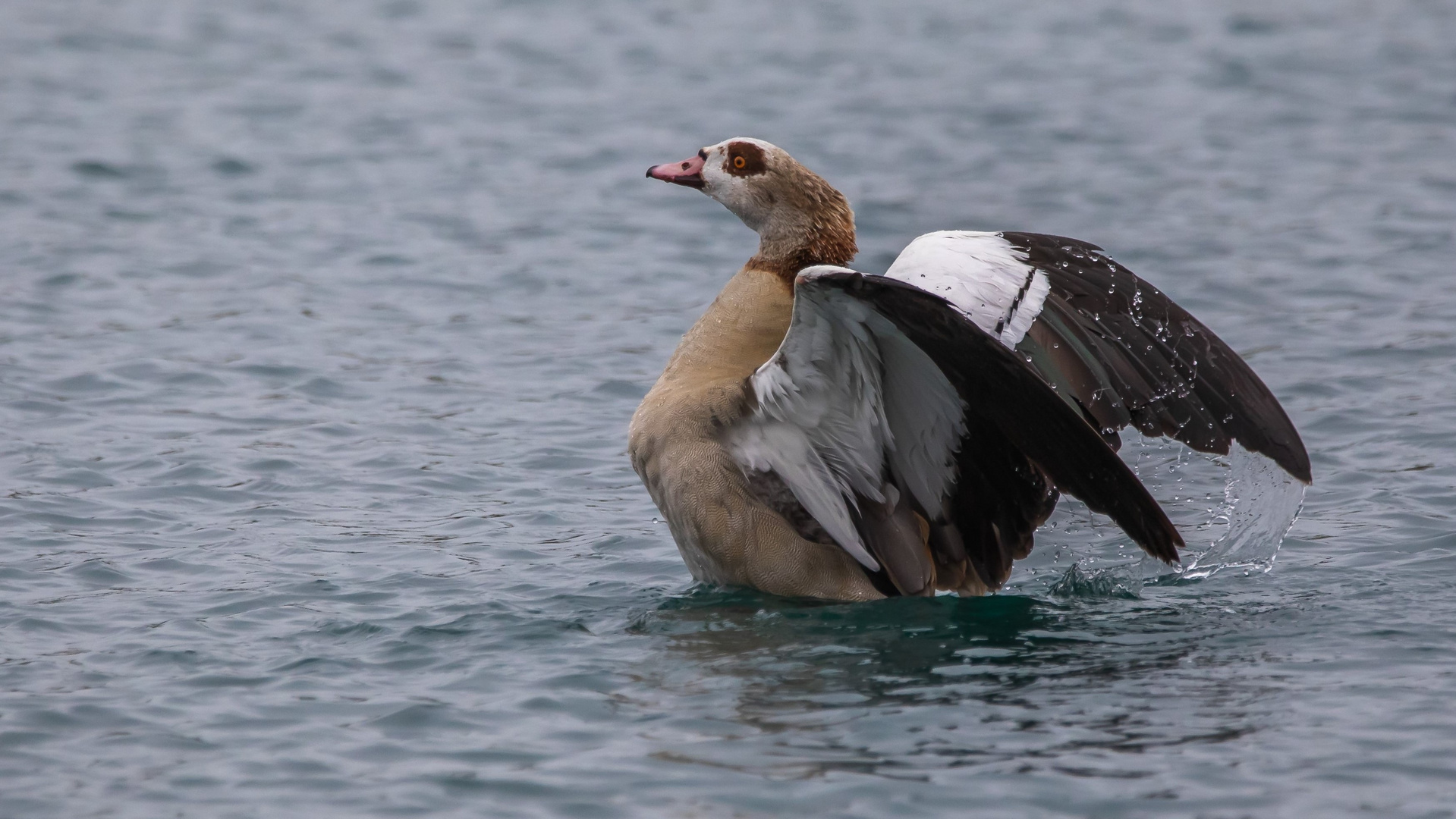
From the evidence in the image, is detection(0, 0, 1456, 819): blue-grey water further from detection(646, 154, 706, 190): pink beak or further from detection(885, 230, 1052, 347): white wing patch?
detection(646, 154, 706, 190): pink beak

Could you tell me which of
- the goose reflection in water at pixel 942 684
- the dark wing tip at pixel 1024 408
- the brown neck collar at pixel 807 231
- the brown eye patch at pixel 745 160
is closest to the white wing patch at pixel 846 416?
the dark wing tip at pixel 1024 408

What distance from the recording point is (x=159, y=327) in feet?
31.3

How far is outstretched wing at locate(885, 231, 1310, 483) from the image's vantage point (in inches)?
236

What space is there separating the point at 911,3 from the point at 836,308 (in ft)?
47.2

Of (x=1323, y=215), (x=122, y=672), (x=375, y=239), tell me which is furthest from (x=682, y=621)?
(x=1323, y=215)

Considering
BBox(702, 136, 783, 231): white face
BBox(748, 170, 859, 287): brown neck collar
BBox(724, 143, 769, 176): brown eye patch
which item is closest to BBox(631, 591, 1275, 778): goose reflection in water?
BBox(748, 170, 859, 287): brown neck collar

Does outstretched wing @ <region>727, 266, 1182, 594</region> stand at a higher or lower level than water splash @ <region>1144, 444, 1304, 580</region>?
higher

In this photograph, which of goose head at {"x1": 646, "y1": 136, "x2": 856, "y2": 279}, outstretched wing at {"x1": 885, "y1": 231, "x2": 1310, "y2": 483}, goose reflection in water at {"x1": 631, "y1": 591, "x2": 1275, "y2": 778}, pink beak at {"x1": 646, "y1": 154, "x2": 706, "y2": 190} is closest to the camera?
goose reflection in water at {"x1": 631, "y1": 591, "x2": 1275, "y2": 778}

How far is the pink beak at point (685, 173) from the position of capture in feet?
22.3

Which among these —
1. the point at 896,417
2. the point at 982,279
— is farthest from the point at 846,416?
the point at 982,279

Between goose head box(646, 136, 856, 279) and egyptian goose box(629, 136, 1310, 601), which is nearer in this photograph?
egyptian goose box(629, 136, 1310, 601)

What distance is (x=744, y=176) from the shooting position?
6.57 metres

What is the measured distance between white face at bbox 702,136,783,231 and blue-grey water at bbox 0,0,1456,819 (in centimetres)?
135

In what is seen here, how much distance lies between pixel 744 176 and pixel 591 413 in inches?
92.0
